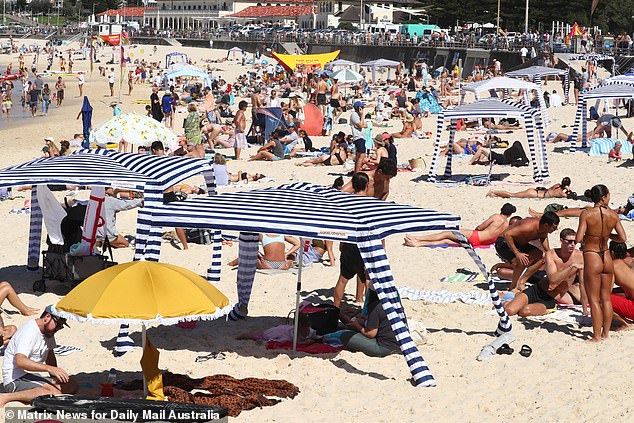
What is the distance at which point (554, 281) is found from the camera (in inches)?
351

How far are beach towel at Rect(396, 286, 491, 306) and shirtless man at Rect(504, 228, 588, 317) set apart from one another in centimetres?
51

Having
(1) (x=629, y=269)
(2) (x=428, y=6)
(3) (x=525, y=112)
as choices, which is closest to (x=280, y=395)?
(1) (x=629, y=269)

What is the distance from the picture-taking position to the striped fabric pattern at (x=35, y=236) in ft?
35.0

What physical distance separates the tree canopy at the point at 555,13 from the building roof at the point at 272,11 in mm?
46862

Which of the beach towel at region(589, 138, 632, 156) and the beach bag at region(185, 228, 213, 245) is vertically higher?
the beach towel at region(589, 138, 632, 156)

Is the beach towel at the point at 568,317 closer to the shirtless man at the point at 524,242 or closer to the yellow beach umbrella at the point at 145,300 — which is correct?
the shirtless man at the point at 524,242

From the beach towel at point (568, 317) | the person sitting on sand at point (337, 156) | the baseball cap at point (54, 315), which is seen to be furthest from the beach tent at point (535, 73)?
the baseball cap at point (54, 315)

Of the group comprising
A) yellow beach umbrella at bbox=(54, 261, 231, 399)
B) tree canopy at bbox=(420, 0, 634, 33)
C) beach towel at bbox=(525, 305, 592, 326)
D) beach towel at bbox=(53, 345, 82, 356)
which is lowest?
beach towel at bbox=(53, 345, 82, 356)

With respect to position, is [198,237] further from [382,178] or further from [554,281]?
[554,281]

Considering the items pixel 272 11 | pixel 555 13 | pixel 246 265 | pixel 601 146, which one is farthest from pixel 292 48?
pixel 246 265

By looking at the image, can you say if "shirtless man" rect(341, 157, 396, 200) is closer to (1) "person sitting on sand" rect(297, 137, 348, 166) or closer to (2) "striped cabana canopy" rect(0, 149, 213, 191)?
(2) "striped cabana canopy" rect(0, 149, 213, 191)

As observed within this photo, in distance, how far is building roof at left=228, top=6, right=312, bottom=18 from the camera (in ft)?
355

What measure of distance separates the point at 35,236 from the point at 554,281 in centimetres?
558

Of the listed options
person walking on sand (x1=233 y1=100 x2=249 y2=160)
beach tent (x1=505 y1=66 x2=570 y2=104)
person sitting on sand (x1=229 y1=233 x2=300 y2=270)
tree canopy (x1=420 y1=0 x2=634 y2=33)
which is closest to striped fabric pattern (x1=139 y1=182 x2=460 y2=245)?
person sitting on sand (x1=229 y1=233 x2=300 y2=270)
